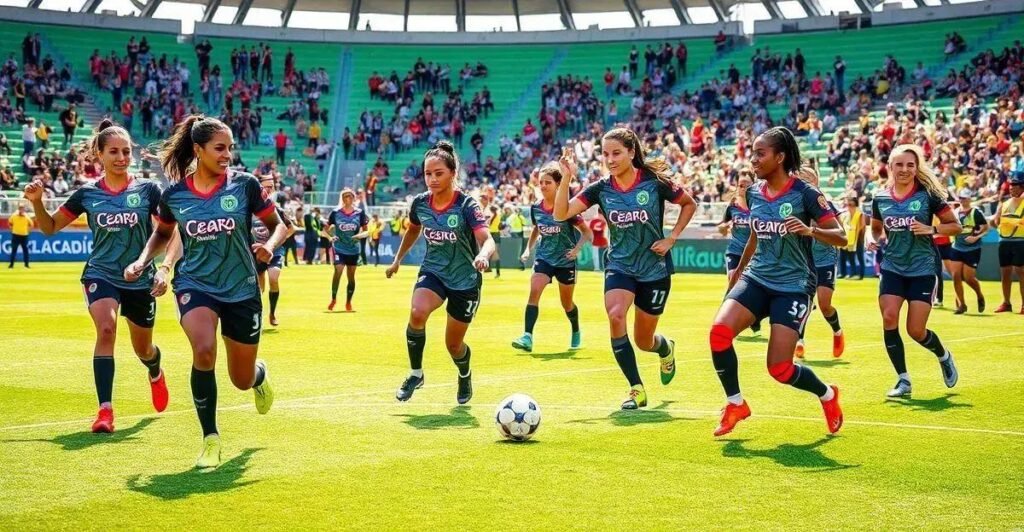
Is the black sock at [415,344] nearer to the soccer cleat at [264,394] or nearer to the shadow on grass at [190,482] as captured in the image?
the soccer cleat at [264,394]

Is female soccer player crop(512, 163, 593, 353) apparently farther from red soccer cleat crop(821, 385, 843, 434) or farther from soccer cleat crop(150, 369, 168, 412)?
red soccer cleat crop(821, 385, 843, 434)

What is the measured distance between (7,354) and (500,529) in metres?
10.8

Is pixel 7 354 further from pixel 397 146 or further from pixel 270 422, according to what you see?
pixel 397 146

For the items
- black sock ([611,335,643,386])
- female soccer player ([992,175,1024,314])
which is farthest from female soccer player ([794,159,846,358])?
female soccer player ([992,175,1024,314])

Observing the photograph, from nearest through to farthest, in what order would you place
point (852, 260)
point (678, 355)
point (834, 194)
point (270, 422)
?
1. point (270, 422)
2. point (678, 355)
3. point (852, 260)
4. point (834, 194)

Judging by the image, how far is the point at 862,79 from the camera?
1898 inches

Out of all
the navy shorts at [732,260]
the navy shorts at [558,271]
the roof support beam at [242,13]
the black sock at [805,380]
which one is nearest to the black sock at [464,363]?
the black sock at [805,380]

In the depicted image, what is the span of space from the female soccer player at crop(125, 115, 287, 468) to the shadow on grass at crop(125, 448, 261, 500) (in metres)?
0.31

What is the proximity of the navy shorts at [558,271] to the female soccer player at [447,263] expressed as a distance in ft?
17.5

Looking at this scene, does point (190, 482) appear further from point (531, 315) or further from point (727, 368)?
point (531, 315)

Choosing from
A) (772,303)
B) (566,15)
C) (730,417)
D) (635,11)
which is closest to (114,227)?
(730,417)

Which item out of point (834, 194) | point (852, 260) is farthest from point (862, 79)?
point (852, 260)

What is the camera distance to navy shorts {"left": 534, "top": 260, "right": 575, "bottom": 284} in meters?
16.4

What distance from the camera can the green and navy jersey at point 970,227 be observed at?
21125 mm
